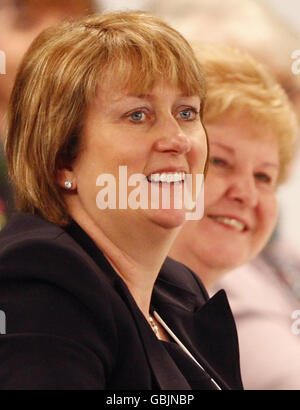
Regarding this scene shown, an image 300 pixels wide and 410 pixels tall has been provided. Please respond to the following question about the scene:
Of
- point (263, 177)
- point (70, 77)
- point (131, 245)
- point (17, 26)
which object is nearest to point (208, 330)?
point (131, 245)

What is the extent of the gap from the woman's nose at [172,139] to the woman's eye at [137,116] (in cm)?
4

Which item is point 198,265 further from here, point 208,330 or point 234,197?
point 208,330

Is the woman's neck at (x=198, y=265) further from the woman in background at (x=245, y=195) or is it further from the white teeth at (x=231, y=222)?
the white teeth at (x=231, y=222)

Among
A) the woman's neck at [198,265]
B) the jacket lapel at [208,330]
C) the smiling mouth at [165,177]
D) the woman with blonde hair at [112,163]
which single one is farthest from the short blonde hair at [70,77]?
the woman's neck at [198,265]

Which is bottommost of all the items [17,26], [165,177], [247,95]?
[165,177]

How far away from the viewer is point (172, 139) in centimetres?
135

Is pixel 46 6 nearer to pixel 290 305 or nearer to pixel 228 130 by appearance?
pixel 228 130

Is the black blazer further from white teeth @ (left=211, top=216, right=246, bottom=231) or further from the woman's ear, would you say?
white teeth @ (left=211, top=216, right=246, bottom=231)

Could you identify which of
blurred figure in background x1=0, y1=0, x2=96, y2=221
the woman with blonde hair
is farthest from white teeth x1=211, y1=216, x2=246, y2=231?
the woman with blonde hair

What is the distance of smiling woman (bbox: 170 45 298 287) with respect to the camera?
2.27 metres

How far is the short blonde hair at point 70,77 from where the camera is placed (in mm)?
1290

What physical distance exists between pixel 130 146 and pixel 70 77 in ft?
0.52

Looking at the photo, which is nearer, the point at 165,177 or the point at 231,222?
the point at 165,177
